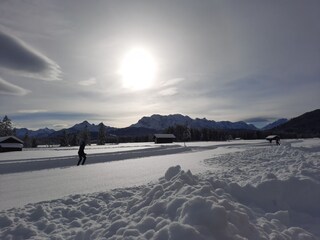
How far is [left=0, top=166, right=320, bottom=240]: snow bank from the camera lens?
4980 millimetres

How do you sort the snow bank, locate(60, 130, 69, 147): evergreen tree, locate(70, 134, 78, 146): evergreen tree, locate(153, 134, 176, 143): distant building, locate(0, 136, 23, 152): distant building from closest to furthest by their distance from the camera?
the snow bank
locate(0, 136, 23, 152): distant building
locate(153, 134, 176, 143): distant building
locate(60, 130, 69, 147): evergreen tree
locate(70, 134, 78, 146): evergreen tree

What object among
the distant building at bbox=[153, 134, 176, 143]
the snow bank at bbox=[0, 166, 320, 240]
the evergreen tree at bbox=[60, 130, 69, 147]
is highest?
Result: the evergreen tree at bbox=[60, 130, 69, 147]

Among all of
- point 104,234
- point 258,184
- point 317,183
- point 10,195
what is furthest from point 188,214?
point 10,195

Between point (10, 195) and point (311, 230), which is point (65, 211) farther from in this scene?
point (311, 230)

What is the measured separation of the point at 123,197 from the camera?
809 centimetres

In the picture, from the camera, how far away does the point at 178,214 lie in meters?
5.45

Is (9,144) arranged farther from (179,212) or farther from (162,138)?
(179,212)

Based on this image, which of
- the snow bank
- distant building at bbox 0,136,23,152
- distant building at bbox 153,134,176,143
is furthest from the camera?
distant building at bbox 153,134,176,143

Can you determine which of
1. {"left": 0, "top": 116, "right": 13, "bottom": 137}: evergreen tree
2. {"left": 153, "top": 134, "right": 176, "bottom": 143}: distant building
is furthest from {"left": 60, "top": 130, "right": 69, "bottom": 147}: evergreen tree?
{"left": 153, "top": 134, "right": 176, "bottom": 143}: distant building

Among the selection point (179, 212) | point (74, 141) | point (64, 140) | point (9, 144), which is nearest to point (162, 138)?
point (9, 144)

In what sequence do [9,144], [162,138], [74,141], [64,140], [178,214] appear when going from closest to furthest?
1. [178,214]
2. [9,144]
3. [162,138]
4. [64,140]
5. [74,141]

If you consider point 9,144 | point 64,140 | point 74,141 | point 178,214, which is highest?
point 64,140

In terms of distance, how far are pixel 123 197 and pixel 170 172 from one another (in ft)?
5.67

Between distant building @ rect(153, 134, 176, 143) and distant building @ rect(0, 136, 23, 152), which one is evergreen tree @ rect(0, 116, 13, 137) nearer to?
distant building @ rect(0, 136, 23, 152)
